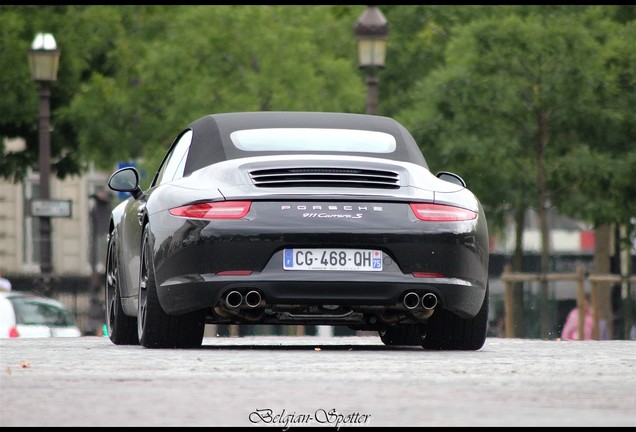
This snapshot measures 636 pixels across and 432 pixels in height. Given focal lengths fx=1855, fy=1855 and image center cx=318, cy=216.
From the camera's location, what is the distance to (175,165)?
11.6m

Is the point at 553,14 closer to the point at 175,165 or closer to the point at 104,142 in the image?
the point at 104,142

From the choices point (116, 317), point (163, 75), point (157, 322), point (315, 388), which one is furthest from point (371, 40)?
point (315, 388)

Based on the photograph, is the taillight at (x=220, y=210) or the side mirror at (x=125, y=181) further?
the side mirror at (x=125, y=181)

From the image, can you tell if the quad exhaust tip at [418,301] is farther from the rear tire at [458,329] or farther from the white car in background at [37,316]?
the white car in background at [37,316]

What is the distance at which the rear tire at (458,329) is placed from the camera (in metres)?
11.0

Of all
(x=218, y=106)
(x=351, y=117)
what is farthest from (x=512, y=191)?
(x=351, y=117)

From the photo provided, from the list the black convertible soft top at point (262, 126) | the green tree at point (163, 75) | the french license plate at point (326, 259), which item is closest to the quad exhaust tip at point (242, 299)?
the french license plate at point (326, 259)

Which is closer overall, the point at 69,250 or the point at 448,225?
the point at 448,225

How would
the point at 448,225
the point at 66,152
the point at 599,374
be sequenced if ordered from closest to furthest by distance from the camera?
the point at 599,374
the point at 448,225
the point at 66,152

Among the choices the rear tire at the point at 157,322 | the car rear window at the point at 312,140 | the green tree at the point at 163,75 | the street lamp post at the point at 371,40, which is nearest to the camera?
the rear tire at the point at 157,322

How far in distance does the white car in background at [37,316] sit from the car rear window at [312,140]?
14297mm

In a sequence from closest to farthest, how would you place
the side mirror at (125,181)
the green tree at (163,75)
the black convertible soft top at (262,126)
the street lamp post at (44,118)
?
the black convertible soft top at (262,126) < the side mirror at (125,181) < the street lamp post at (44,118) < the green tree at (163,75)

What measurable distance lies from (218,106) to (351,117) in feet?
67.5

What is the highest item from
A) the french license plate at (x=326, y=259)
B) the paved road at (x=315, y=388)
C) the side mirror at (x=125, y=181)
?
the side mirror at (x=125, y=181)
